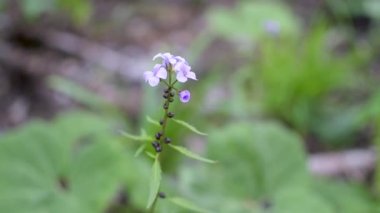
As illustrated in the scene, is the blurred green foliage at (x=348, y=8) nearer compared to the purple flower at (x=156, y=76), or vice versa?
the purple flower at (x=156, y=76)

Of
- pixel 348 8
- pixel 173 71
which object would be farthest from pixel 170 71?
pixel 348 8

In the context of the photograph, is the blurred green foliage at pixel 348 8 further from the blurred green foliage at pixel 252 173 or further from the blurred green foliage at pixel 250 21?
the blurred green foliage at pixel 252 173

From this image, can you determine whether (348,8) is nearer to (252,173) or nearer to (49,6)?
(49,6)

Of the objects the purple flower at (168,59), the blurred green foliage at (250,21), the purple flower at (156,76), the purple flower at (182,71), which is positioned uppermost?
the blurred green foliage at (250,21)

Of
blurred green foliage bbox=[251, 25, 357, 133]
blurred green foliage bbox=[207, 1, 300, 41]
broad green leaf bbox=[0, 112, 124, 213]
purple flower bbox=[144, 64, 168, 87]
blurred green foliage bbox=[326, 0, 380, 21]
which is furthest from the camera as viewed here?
blurred green foliage bbox=[326, 0, 380, 21]

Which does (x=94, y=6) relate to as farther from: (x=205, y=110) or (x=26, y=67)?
(x=205, y=110)

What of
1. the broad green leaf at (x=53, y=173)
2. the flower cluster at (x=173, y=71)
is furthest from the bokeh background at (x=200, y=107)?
the flower cluster at (x=173, y=71)

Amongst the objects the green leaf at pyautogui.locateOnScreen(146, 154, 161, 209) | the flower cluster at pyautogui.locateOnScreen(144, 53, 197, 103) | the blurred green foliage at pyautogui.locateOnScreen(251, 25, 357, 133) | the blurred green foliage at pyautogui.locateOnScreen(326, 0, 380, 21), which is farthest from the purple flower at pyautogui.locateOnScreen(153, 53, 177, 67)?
the blurred green foliage at pyautogui.locateOnScreen(326, 0, 380, 21)

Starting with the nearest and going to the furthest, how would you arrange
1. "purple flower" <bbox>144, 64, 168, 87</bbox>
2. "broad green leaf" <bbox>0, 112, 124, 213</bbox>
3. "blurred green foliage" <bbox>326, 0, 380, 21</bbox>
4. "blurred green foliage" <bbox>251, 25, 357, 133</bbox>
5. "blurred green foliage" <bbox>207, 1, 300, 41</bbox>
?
"purple flower" <bbox>144, 64, 168, 87</bbox>, "broad green leaf" <bbox>0, 112, 124, 213</bbox>, "blurred green foliage" <bbox>251, 25, 357, 133</bbox>, "blurred green foliage" <bbox>207, 1, 300, 41</bbox>, "blurred green foliage" <bbox>326, 0, 380, 21</bbox>

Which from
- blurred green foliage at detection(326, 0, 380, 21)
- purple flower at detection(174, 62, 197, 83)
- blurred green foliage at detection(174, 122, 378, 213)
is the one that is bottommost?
purple flower at detection(174, 62, 197, 83)

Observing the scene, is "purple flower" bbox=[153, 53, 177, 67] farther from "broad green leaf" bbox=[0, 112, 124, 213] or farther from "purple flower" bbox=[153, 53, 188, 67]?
"broad green leaf" bbox=[0, 112, 124, 213]
